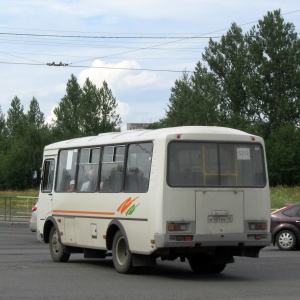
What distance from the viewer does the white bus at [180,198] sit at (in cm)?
1541

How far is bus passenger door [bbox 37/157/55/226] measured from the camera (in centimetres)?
1995

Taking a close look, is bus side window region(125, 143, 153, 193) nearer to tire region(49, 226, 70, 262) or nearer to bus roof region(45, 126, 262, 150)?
bus roof region(45, 126, 262, 150)

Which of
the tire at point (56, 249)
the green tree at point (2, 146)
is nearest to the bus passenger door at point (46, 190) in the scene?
the tire at point (56, 249)

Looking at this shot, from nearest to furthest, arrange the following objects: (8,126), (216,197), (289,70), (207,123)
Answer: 1. (216,197)
2. (289,70)
3. (207,123)
4. (8,126)

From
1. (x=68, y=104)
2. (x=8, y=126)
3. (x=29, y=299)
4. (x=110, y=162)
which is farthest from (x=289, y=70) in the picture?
(x=29, y=299)

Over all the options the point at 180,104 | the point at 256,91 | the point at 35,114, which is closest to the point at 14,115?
the point at 35,114

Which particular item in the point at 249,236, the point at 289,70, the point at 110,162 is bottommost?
the point at 249,236

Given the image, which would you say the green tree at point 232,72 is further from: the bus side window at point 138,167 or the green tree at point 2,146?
the bus side window at point 138,167

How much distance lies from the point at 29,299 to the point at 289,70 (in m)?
74.4

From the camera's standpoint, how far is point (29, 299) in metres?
12.5

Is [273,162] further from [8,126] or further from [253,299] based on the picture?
[253,299]

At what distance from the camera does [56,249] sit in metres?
19.5

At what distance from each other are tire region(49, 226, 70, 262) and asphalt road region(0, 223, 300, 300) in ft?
0.79

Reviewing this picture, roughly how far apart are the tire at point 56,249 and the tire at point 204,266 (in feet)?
10.9
